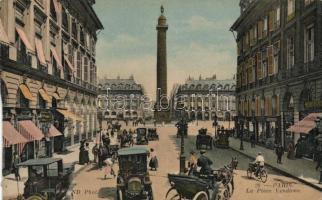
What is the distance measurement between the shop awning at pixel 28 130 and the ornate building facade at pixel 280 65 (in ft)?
49.3

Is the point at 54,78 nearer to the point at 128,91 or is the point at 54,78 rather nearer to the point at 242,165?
the point at 242,165

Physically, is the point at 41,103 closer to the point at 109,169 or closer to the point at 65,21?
the point at 109,169

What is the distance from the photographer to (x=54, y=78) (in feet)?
86.1

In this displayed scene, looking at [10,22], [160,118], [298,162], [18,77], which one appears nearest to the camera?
[10,22]

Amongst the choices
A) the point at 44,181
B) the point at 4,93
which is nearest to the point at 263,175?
the point at 44,181

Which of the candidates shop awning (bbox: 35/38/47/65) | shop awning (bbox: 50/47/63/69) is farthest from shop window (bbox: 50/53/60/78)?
shop awning (bbox: 35/38/47/65)

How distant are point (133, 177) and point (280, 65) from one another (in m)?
19.5

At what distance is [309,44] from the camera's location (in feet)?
80.4

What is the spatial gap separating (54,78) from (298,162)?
16238 mm

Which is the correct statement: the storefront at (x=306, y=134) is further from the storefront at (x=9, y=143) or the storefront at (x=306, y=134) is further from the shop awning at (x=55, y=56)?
the shop awning at (x=55, y=56)

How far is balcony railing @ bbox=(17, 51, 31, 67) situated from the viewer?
19.6 m

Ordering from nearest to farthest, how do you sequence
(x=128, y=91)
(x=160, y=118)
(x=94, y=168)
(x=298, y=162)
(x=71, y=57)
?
(x=94, y=168) → (x=298, y=162) → (x=71, y=57) → (x=160, y=118) → (x=128, y=91)

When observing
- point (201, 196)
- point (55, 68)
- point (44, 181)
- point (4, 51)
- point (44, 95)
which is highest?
point (55, 68)

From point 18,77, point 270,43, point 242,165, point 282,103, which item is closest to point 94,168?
point 18,77
